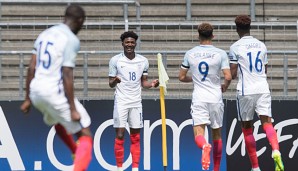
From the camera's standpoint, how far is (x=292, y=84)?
46.3 feet

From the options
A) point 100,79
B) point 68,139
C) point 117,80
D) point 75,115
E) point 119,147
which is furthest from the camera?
point 100,79

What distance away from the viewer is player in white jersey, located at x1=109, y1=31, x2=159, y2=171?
42.0 ft

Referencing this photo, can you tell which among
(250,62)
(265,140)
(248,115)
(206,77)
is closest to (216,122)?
(248,115)

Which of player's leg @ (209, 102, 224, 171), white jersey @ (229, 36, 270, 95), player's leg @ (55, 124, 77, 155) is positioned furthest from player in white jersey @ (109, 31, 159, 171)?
player's leg @ (55, 124, 77, 155)

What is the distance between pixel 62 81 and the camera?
29.3 feet

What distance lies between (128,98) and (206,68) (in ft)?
5.68

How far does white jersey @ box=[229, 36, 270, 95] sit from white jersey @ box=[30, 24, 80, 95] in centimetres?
363

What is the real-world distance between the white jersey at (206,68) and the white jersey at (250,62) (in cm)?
35

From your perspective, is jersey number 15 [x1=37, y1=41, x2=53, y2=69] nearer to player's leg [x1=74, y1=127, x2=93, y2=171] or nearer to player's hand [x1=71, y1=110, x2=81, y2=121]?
player's hand [x1=71, y1=110, x2=81, y2=121]

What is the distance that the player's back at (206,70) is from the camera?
11539 millimetres

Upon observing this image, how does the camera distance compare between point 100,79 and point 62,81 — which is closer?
point 62,81

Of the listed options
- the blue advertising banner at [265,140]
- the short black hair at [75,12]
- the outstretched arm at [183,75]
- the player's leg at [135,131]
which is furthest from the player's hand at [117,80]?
the short black hair at [75,12]

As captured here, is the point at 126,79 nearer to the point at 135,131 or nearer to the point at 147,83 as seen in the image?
the point at 147,83

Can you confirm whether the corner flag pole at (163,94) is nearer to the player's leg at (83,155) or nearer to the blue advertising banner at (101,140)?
the blue advertising banner at (101,140)
